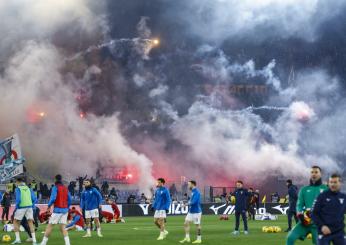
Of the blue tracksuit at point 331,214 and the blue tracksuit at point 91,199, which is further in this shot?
the blue tracksuit at point 91,199

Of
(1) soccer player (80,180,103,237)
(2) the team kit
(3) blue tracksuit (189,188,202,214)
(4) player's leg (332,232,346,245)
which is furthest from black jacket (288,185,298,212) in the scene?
(4) player's leg (332,232,346,245)

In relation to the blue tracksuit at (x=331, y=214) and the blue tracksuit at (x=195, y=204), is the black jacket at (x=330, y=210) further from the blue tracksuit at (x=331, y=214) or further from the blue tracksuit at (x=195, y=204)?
the blue tracksuit at (x=195, y=204)

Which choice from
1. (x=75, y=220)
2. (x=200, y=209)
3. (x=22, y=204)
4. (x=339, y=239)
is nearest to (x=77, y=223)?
(x=75, y=220)

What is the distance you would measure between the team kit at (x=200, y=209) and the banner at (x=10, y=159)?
10.2 metres

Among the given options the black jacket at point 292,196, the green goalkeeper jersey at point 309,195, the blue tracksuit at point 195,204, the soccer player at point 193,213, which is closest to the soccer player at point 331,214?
the green goalkeeper jersey at point 309,195

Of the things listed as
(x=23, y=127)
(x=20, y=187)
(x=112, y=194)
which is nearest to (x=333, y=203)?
(x=20, y=187)

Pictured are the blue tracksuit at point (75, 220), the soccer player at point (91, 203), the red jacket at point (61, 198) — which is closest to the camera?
the red jacket at point (61, 198)

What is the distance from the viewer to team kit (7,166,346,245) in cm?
1245

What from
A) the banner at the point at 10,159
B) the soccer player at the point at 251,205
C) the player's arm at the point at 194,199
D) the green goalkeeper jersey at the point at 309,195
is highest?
the banner at the point at 10,159

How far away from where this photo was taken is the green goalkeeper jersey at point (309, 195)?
15.4 meters

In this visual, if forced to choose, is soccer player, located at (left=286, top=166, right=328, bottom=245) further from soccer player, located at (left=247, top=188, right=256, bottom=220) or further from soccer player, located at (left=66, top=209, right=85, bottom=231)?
soccer player, located at (left=247, top=188, right=256, bottom=220)

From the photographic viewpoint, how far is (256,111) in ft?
287

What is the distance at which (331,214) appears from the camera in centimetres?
1240

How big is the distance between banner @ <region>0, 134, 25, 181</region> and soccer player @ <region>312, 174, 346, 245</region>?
3067 cm
